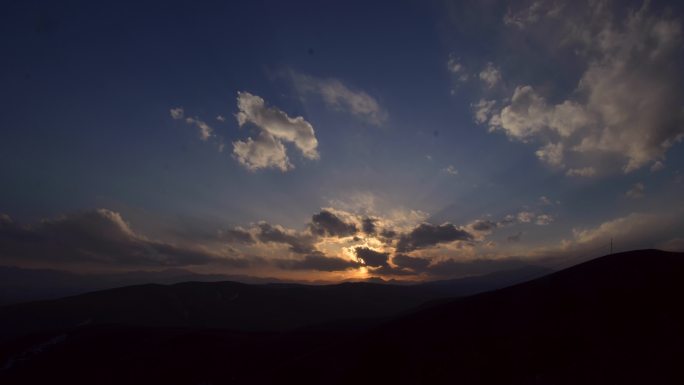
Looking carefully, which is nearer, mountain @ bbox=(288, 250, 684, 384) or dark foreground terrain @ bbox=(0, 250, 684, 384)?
mountain @ bbox=(288, 250, 684, 384)

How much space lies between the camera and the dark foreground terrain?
91.8 feet

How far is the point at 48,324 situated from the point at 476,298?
184 metres

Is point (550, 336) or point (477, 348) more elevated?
point (550, 336)

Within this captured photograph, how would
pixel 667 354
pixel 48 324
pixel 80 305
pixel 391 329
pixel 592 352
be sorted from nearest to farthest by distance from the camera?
pixel 667 354 → pixel 592 352 → pixel 391 329 → pixel 48 324 → pixel 80 305

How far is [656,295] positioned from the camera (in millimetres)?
34469

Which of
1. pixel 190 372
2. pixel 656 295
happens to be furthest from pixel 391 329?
pixel 190 372

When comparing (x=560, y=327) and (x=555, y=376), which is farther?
(x=560, y=327)

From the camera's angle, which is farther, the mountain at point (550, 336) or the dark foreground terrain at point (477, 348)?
the dark foreground terrain at point (477, 348)

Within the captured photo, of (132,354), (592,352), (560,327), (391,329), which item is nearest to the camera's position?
(592,352)

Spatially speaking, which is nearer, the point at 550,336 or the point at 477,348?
the point at 550,336

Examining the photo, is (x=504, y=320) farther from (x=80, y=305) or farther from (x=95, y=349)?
(x=80, y=305)

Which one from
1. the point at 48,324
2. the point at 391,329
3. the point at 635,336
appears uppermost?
the point at 635,336

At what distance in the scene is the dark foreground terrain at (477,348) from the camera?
1102 inches

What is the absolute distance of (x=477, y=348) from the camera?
3631cm
